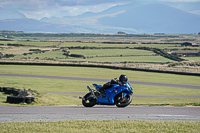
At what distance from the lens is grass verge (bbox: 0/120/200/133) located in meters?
12.7

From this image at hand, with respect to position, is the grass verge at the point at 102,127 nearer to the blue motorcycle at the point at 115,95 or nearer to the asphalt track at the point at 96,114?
the asphalt track at the point at 96,114

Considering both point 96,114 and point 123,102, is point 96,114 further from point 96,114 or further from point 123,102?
point 123,102

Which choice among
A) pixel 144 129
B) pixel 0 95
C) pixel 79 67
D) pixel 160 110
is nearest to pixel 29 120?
pixel 144 129

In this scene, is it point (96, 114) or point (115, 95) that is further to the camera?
point (96, 114)

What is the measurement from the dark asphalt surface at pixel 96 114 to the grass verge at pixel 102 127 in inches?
65.6

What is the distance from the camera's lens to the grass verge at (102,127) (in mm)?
12748

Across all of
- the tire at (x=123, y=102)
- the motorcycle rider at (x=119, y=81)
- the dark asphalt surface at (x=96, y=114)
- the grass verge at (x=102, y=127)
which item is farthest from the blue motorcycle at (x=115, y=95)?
the grass verge at (x=102, y=127)

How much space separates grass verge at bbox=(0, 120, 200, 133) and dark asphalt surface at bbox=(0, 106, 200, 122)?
167 cm

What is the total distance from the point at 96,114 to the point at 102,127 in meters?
3.44

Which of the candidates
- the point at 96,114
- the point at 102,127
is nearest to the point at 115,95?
the point at 96,114

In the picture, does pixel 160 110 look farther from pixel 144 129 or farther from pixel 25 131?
pixel 25 131

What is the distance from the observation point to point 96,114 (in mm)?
16750

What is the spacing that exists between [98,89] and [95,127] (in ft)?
11.8

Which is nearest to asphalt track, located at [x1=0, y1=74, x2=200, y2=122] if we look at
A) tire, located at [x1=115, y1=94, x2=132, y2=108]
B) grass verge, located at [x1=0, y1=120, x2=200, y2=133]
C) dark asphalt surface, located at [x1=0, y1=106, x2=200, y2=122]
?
dark asphalt surface, located at [x1=0, y1=106, x2=200, y2=122]
